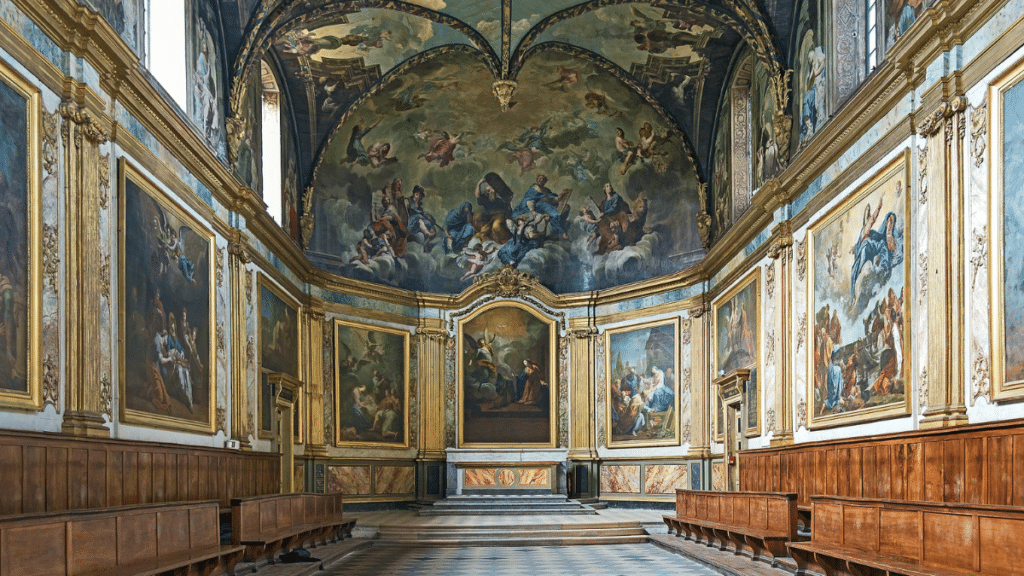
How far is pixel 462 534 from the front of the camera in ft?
63.5

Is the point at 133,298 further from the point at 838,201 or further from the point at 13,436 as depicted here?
→ the point at 838,201

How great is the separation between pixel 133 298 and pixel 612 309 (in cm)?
1584

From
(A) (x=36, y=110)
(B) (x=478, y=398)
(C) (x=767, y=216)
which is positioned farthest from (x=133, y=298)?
(B) (x=478, y=398)

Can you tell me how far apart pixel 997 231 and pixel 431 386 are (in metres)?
18.6

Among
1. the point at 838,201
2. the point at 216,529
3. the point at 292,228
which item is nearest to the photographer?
the point at 216,529

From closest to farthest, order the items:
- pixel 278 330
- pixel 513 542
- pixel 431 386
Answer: pixel 513 542, pixel 278 330, pixel 431 386

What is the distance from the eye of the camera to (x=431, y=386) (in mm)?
27344

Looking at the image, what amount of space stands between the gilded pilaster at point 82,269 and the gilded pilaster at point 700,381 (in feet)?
51.1

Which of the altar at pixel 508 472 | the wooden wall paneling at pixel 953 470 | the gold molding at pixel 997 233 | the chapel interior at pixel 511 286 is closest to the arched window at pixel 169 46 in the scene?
the chapel interior at pixel 511 286

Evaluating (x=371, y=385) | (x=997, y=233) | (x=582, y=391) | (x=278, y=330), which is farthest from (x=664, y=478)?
(x=997, y=233)

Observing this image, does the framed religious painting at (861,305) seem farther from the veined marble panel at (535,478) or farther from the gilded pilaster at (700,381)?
the veined marble panel at (535,478)

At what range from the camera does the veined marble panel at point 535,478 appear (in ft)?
85.7

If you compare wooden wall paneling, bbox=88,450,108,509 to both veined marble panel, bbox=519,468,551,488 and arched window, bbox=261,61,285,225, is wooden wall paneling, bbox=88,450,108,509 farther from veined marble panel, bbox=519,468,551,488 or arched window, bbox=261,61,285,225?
veined marble panel, bbox=519,468,551,488

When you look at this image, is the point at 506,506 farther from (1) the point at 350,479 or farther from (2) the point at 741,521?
(2) the point at 741,521
